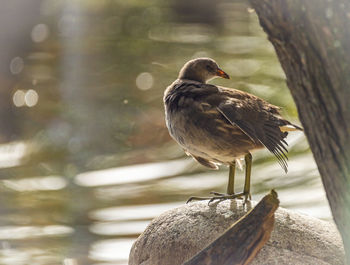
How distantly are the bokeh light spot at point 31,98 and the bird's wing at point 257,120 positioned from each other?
7.27 metres

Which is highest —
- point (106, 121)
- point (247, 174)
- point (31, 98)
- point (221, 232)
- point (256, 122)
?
point (31, 98)

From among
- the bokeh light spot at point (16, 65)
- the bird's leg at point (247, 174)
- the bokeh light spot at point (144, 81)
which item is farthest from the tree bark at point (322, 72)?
the bokeh light spot at point (16, 65)

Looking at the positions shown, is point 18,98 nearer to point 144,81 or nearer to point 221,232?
point 144,81

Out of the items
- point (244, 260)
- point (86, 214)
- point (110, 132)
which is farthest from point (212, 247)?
point (110, 132)

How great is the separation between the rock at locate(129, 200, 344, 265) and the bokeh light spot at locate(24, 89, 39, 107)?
277 inches

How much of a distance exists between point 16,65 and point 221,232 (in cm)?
911

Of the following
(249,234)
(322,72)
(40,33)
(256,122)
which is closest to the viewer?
(322,72)

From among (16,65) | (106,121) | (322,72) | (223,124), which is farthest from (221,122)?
(16,65)

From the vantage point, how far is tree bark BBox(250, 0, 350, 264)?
10.6 ft

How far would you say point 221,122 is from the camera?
184 inches

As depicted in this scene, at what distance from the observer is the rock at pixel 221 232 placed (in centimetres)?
453

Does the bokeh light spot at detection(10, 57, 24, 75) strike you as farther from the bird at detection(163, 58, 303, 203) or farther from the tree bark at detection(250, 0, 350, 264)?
the tree bark at detection(250, 0, 350, 264)

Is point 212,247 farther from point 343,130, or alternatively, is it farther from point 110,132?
point 110,132

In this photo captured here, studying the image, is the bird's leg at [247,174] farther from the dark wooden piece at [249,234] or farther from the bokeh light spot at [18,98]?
the bokeh light spot at [18,98]
